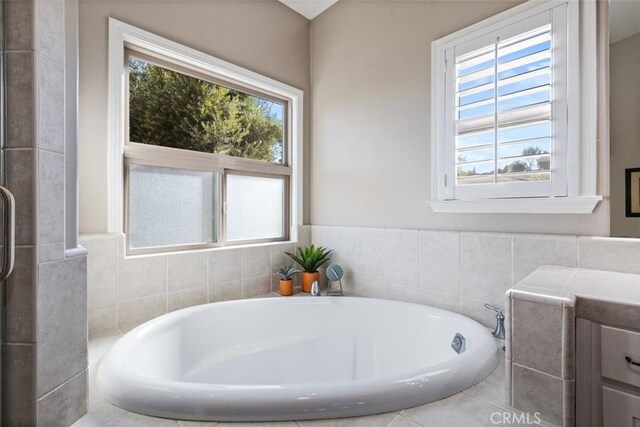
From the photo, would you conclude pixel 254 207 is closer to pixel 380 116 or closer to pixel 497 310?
pixel 380 116

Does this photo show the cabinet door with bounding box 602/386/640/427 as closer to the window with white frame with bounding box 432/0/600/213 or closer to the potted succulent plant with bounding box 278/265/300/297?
the window with white frame with bounding box 432/0/600/213

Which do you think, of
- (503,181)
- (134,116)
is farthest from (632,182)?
(134,116)

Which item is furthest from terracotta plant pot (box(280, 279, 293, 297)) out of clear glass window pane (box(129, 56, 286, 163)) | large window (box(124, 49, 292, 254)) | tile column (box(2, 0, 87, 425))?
tile column (box(2, 0, 87, 425))

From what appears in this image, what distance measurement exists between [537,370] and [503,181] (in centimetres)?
96

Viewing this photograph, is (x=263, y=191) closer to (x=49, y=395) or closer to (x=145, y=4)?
(x=145, y=4)

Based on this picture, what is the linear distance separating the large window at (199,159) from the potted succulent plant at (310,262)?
0.31 meters

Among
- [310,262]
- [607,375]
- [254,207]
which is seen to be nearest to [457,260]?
[607,375]

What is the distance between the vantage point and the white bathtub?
2.99 feet

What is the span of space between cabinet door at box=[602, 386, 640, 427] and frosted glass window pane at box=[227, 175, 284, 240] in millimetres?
2043

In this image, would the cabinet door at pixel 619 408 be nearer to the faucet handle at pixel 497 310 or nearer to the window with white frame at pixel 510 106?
the faucet handle at pixel 497 310

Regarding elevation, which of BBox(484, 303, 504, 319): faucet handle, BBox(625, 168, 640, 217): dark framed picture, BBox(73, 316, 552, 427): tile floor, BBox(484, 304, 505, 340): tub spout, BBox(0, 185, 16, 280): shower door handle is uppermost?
BBox(625, 168, 640, 217): dark framed picture

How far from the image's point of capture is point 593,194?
4.46 ft

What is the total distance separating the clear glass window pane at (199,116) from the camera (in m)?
1.89

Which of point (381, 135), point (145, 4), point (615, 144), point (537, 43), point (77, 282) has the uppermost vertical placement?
point (145, 4)
